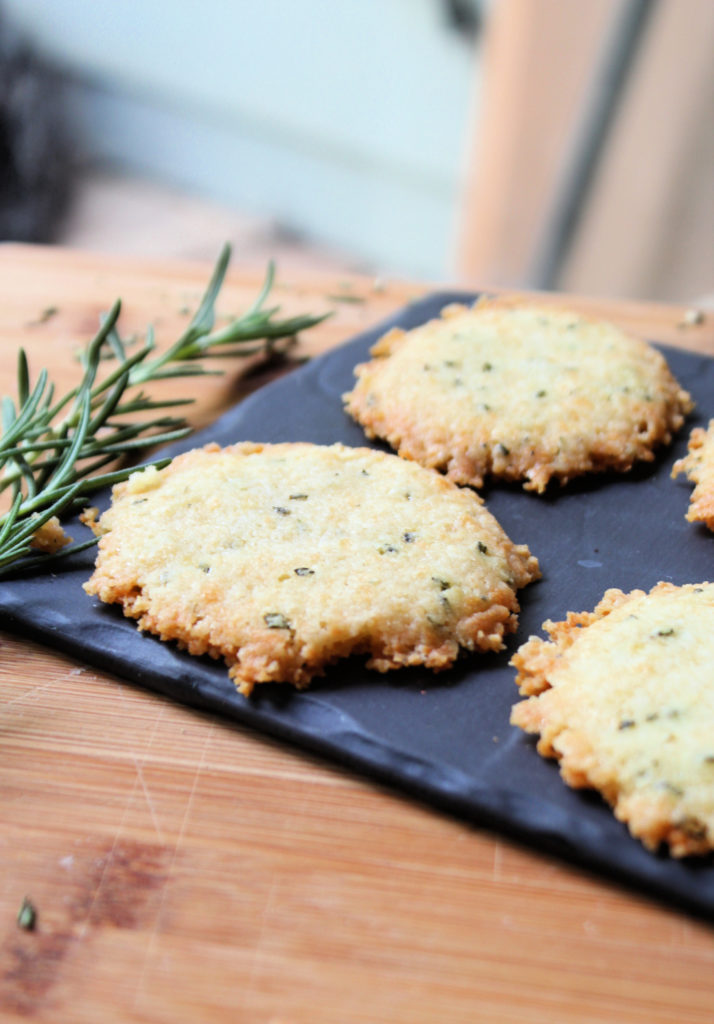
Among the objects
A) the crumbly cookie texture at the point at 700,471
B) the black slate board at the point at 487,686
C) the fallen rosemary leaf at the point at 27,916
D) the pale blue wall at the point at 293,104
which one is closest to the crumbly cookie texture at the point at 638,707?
the black slate board at the point at 487,686

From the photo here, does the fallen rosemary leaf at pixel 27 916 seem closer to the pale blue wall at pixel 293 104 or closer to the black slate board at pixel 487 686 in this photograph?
the black slate board at pixel 487 686

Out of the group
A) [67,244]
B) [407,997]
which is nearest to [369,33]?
[67,244]

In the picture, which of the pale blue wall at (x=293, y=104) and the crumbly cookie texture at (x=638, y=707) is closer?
the crumbly cookie texture at (x=638, y=707)

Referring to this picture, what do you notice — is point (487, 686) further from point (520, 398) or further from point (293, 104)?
point (293, 104)

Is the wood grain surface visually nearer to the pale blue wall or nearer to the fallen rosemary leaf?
the fallen rosemary leaf

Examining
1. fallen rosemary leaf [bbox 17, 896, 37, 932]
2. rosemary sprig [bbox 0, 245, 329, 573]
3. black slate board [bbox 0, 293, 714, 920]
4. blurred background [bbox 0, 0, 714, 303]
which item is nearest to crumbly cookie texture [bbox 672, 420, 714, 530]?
black slate board [bbox 0, 293, 714, 920]

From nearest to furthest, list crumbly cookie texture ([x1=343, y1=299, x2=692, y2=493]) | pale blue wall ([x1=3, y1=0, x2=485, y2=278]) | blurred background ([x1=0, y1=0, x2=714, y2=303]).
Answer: crumbly cookie texture ([x1=343, y1=299, x2=692, y2=493]) → blurred background ([x1=0, y1=0, x2=714, y2=303]) → pale blue wall ([x1=3, y1=0, x2=485, y2=278])
